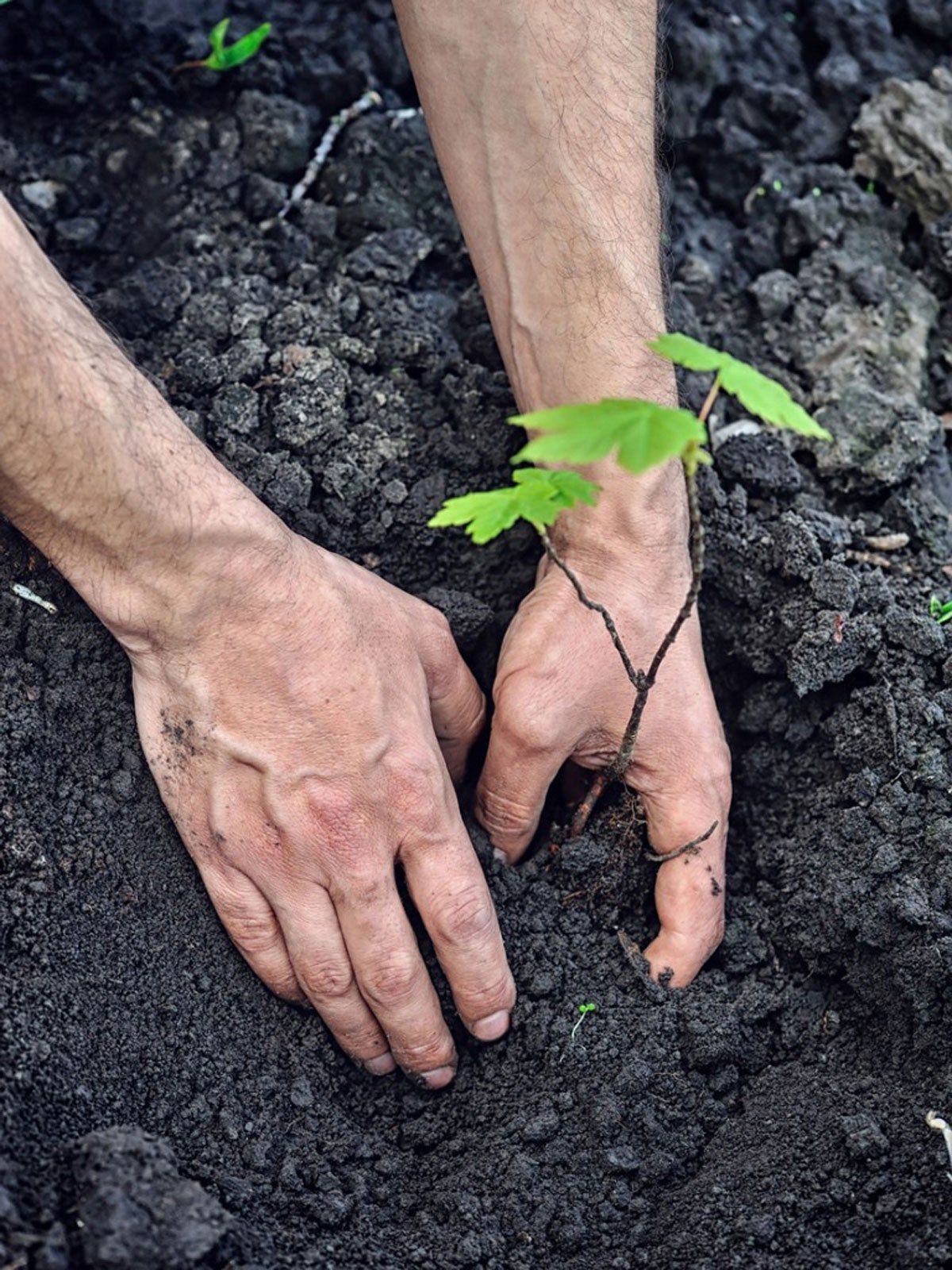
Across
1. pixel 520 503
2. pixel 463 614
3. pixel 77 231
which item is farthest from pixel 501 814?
pixel 77 231

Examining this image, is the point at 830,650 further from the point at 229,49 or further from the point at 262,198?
the point at 229,49

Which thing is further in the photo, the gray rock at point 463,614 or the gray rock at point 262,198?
the gray rock at point 262,198

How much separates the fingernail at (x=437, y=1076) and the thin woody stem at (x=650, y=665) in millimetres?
497

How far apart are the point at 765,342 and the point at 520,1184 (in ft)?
6.97

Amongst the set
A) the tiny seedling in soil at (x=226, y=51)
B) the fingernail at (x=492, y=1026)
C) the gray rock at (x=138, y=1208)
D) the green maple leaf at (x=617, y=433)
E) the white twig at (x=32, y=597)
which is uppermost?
the green maple leaf at (x=617, y=433)

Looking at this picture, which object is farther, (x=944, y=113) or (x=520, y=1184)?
(x=944, y=113)

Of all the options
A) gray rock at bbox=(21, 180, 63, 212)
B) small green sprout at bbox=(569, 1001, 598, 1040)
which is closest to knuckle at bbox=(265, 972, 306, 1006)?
small green sprout at bbox=(569, 1001, 598, 1040)

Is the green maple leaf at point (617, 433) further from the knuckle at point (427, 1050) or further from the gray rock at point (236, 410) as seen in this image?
the gray rock at point (236, 410)

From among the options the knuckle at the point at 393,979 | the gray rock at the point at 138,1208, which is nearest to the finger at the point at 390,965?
the knuckle at the point at 393,979

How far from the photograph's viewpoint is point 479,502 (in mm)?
1680

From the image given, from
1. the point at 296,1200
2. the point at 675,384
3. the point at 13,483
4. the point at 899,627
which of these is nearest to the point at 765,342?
the point at 675,384

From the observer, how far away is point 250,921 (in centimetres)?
218

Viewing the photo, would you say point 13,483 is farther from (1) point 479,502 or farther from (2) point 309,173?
(2) point 309,173

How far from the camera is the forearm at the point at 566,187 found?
2414 mm
